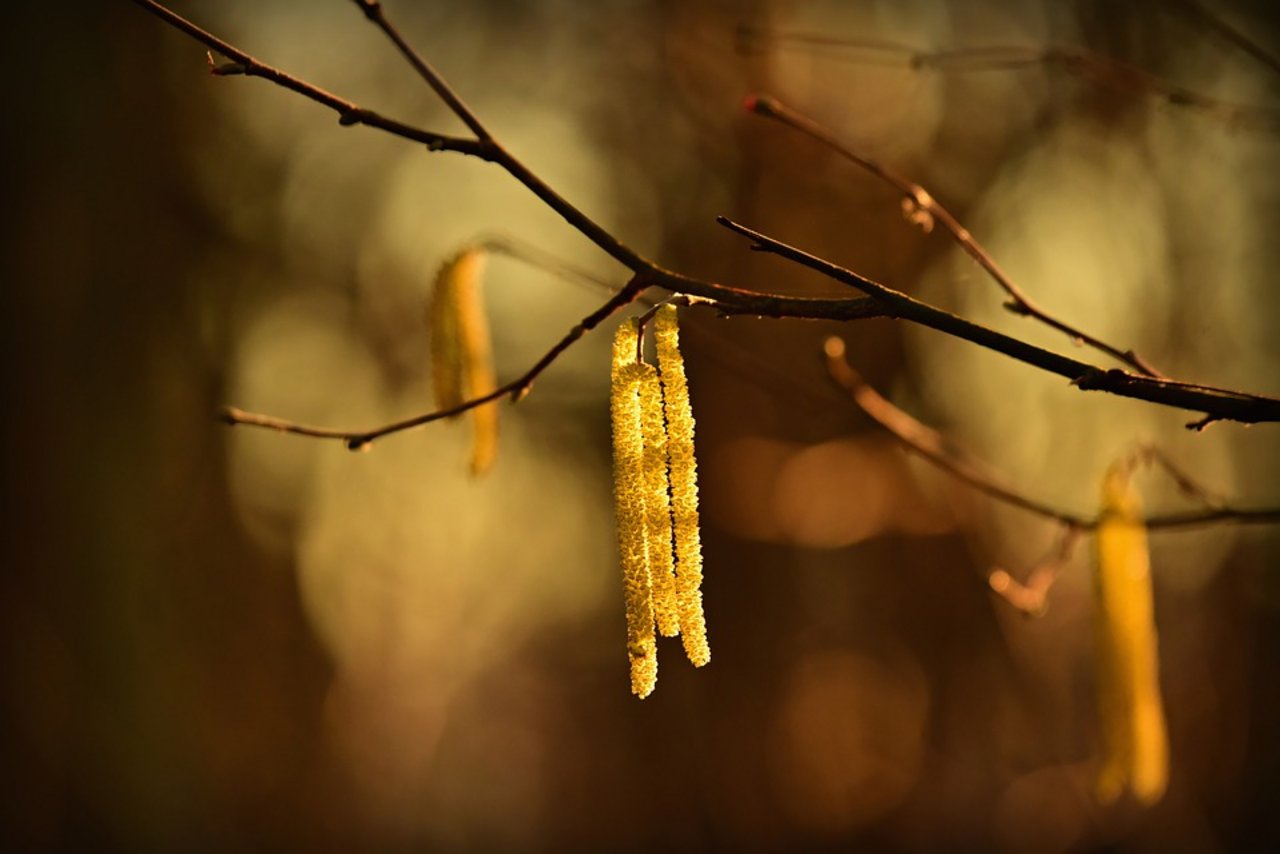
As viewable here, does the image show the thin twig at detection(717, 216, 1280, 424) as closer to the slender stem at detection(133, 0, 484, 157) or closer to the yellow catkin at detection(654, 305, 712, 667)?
the yellow catkin at detection(654, 305, 712, 667)

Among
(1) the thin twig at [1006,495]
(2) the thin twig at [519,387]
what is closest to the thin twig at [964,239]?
(1) the thin twig at [1006,495]

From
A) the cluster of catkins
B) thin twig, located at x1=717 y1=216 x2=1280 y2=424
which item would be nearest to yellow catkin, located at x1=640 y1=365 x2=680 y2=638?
the cluster of catkins

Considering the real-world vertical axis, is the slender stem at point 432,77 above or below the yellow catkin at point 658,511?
above

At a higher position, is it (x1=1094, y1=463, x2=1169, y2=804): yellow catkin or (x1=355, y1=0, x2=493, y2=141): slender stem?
(x1=355, y1=0, x2=493, y2=141): slender stem

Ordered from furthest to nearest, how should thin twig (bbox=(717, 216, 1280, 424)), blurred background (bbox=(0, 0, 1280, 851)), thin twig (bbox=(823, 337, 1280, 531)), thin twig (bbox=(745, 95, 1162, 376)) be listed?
blurred background (bbox=(0, 0, 1280, 851))
thin twig (bbox=(823, 337, 1280, 531))
thin twig (bbox=(745, 95, 1162, 376))
thin twig (bbox=(717, 216, 1280, 424))

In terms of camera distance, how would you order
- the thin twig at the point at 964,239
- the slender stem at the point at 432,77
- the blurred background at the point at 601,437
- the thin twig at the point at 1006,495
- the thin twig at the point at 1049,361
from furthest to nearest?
the blurred background at the point at 601,437 < the thin twig at the point at 1006,495 < the thin twig at the point at 964,239 < the slender stem at the point at 432,77 < the thin twig at the point at 1049,361

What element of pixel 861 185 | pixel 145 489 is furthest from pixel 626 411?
pixel 861 185

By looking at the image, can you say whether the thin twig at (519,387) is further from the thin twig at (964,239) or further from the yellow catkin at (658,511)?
the thin twig at (964,239)
